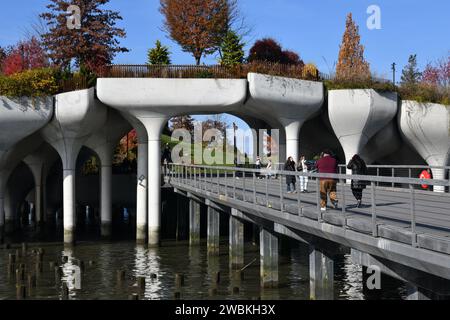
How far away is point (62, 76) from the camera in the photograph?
32250 millimetres

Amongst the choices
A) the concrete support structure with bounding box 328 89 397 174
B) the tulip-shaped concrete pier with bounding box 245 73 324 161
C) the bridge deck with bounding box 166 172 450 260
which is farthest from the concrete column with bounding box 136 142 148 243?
the bridge deck with bounding box 166 172 450 260

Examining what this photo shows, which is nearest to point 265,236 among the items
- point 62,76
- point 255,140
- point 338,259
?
point 338,259

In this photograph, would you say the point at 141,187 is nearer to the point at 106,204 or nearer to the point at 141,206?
the point at 141,206

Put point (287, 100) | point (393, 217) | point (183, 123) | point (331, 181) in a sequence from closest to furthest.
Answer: point (393, 217) < point (331, 181) < point (287, 100) < point (183, 123)

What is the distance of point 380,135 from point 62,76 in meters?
18.7

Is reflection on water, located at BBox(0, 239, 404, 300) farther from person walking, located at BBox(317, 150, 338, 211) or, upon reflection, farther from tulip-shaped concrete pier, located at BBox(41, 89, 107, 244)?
person walking, located at BBox(317, 150, 338, 211)

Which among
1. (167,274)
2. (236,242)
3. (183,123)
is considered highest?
(183,123)

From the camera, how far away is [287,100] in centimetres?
3344

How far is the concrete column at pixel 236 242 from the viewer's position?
2517cm


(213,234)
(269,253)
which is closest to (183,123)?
(213,234)

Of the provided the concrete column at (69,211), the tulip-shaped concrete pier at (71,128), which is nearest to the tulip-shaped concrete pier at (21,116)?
the tulip-shaped concrete pier at (71,128)

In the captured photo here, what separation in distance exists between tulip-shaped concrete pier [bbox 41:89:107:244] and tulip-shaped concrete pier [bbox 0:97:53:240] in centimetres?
63

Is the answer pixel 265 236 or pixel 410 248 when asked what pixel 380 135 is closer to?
pixel 265 236

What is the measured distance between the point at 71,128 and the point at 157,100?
478cm
